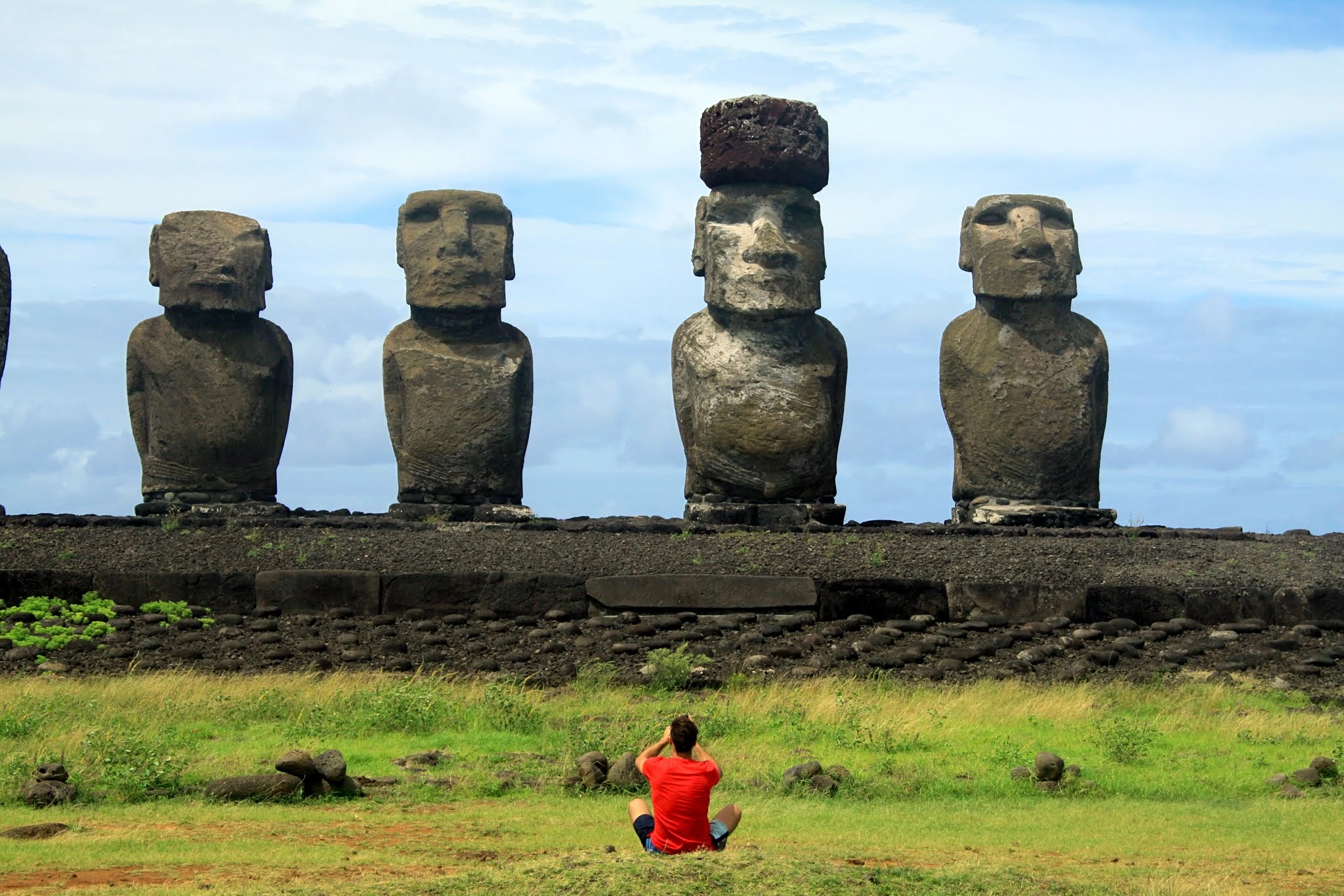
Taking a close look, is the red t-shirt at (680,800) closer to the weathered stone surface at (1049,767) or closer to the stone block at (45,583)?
the weathered stone surface at (1049,767)

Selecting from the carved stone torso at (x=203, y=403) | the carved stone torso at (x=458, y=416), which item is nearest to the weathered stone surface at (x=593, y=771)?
the carved stone torso at (x=458, y=416)

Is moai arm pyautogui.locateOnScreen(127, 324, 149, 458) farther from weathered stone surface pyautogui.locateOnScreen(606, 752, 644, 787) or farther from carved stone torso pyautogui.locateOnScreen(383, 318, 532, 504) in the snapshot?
weathered stone surface pyautogui.locateOnScreen(606, 752, 644, 787)

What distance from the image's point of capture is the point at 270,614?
46.6 feet

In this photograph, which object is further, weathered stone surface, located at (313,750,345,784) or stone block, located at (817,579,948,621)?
stone block, located at (817,579,948,621)

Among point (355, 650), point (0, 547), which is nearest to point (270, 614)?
point (355, 650)

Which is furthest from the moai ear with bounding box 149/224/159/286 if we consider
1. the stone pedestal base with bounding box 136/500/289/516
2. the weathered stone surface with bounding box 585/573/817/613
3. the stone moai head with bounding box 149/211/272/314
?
the weathered stone surface with bounding box 585/573/817/613

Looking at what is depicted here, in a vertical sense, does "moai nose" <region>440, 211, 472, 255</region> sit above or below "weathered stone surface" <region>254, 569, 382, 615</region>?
above

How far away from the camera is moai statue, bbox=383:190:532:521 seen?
17.3 metres

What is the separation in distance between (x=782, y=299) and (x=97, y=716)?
7466mm

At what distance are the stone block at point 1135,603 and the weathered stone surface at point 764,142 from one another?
15.4ft

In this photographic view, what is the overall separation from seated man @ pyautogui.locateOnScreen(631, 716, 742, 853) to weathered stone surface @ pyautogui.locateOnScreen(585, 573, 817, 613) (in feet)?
20.7

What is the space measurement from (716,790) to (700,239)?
317 inches

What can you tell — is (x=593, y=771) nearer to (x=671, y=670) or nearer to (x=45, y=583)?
(x=671, y=670)

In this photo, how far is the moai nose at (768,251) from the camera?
1648 cm
